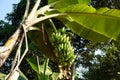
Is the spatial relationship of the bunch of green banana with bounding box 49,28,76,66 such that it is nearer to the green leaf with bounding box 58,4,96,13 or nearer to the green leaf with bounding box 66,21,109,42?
the green leaf with bounding box 58,4,96,13

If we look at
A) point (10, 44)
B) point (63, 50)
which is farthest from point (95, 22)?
point (10, 44)

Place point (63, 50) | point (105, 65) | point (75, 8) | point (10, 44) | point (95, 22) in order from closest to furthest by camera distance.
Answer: point (10, 44) < point (63, 50) < point (75, 8) < point (95, 22) < point (105, 65)

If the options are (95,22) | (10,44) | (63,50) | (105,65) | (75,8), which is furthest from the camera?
(105,65)

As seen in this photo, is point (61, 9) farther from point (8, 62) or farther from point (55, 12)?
point (8, 62)

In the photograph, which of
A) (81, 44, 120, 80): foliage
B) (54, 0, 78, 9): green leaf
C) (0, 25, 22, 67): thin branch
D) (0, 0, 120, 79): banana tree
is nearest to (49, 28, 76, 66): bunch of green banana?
(0, 0, 120, 79): banana tree

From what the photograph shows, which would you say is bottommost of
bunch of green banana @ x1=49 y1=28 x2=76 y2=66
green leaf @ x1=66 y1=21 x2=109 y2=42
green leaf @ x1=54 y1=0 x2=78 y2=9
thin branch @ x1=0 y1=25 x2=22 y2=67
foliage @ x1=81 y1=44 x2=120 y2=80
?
foliage @ x1=81 y1=44 x2=120 y2=80

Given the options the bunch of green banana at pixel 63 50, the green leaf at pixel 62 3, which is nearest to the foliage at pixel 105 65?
the green leaf at pixel 62 3

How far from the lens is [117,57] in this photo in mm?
10102

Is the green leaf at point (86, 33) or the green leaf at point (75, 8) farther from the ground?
the green leaf at point (75, 8)

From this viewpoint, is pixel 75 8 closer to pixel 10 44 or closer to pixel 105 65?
pixel 10 44

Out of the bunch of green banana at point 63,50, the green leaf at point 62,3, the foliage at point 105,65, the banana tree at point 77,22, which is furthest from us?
the foliage at point 105,65

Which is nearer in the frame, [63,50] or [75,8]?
[63,50]

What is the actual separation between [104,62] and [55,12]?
28.9ft

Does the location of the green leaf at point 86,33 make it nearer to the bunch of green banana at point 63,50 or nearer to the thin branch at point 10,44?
the bunch of green banana at point 63,50
